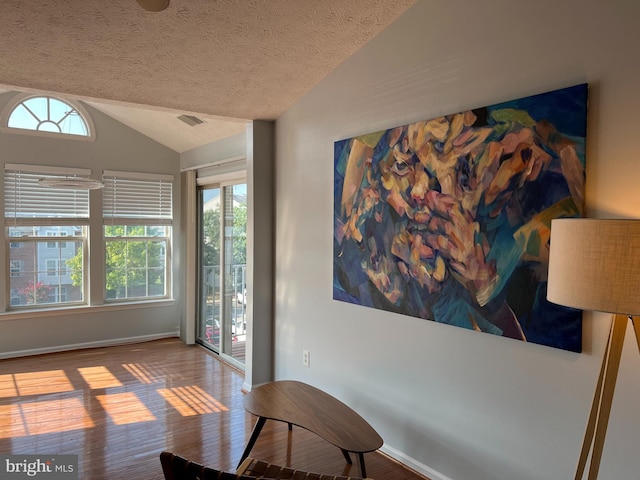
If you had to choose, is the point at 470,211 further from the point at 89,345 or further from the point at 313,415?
the point at 89,345

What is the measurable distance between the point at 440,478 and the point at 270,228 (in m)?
2.35

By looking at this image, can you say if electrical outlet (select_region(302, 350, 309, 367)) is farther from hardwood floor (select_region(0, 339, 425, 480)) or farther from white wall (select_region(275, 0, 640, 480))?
hardwood floor (select_region(0, 339, 425, 480))

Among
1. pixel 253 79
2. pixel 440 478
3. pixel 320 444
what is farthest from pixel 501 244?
pixel 253 79

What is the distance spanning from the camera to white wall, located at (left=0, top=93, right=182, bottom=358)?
5090 mm

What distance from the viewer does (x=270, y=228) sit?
412 cm

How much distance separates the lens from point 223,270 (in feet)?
17.1

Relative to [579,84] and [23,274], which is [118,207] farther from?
[579,84]

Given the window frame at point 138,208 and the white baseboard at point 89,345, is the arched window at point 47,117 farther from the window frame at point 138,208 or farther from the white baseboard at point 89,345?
the white baseboard at point 89,345

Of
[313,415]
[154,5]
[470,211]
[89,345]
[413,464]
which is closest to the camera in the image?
[154,5]

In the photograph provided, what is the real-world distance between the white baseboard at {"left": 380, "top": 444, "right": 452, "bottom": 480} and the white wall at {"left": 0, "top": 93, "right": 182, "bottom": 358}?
12.9 feet

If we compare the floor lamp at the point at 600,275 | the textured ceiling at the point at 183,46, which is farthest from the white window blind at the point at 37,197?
the floor lamp at the point at 600,275

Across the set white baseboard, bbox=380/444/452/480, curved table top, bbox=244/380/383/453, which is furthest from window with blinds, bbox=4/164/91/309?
white baseboard, bbox=380/444/452/480

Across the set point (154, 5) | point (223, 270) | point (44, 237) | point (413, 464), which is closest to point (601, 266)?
point (413, 464)

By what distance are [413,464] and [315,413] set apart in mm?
686
